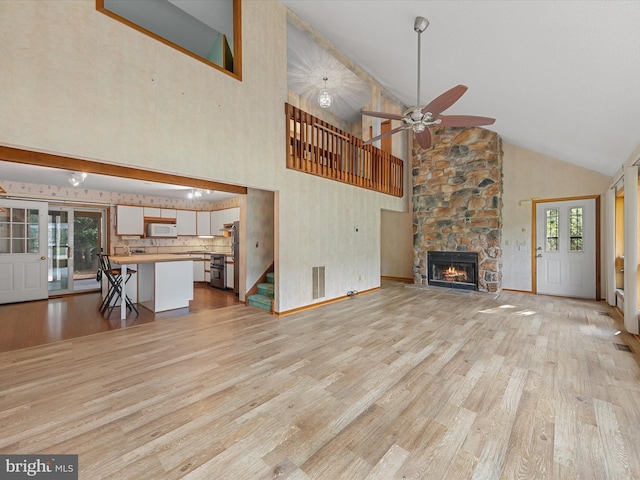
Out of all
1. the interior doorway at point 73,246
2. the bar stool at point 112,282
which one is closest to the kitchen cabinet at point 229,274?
the bar stool at point 112,282

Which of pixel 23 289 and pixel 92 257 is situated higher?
pixel 92 257

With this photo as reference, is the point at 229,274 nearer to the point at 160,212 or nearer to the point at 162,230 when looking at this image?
the point at 162,230

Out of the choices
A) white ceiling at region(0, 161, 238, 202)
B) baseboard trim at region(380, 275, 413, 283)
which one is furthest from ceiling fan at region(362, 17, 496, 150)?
baseboard trim at region(380, 275, 413, 283)

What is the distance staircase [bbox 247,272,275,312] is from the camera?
484 cm

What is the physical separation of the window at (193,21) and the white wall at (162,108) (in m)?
0.57

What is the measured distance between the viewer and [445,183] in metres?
6.85

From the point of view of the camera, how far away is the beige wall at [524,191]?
19.2ft

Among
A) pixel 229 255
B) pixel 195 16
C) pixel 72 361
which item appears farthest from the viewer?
pixel 229 255

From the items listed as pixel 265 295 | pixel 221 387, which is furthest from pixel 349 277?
pixel 221 387

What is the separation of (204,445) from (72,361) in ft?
7.11

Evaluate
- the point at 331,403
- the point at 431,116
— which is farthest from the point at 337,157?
the point at 331,403

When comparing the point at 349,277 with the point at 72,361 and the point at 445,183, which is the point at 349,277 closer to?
the point at 445,183

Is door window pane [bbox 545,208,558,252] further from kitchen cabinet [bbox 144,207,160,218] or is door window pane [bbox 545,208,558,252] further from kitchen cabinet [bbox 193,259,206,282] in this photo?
kitchen cabinet [bbox 144,207,160,218]

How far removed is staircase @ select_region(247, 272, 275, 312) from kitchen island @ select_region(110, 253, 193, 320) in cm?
120
